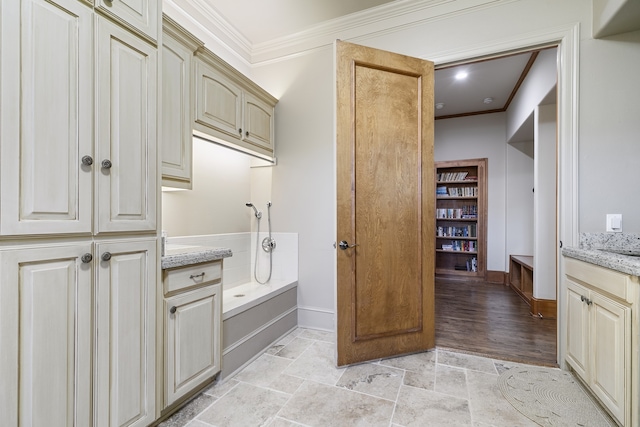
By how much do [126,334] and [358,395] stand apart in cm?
134

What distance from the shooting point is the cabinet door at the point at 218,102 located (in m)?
2.10

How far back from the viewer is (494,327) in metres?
2.88

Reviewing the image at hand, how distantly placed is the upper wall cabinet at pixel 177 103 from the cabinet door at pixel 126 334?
0.60 meters

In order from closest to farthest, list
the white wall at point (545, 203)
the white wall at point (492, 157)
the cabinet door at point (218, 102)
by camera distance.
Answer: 1. the cabinet door at point (218, 102)
2. the white wall at point (545, 203)
3. the white wall at point (492, 157)

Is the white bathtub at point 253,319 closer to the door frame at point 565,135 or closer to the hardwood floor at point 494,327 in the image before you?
the door frame at point 565,135

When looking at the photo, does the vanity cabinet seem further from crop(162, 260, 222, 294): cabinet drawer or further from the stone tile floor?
the stone tile floor

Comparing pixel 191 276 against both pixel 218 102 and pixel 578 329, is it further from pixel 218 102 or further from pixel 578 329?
pixel 578 329

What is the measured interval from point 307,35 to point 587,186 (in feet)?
8.85

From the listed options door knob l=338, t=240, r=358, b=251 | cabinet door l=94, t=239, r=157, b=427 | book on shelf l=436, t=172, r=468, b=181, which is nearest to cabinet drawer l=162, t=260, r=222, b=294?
cabinet door l=94, t=239, r=157, b=427

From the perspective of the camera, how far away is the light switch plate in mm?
1980

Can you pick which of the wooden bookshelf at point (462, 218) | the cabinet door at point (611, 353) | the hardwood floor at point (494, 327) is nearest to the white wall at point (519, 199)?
the wooden bookshelf at point (462, 218)

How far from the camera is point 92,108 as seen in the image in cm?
122

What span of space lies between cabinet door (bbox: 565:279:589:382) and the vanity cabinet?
224cm

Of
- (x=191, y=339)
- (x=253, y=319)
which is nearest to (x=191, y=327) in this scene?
(x=191, y=339)
